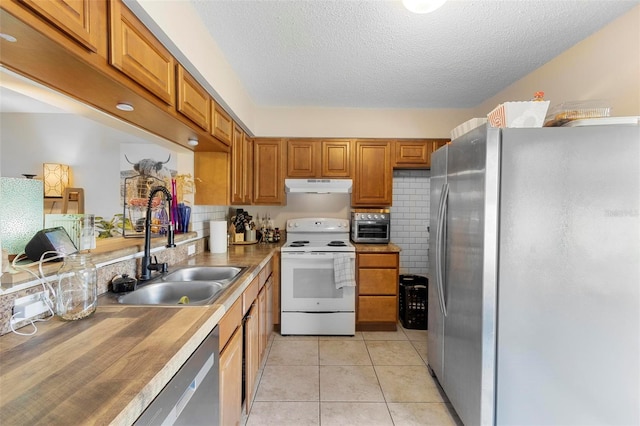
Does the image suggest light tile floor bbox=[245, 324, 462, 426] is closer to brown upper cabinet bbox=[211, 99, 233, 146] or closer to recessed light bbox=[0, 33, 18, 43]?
brown upper cabinet bbox=[211, 99, 233, 146]

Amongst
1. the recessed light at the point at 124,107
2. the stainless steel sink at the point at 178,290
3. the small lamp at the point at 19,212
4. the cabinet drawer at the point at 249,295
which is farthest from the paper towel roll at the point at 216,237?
the small lamp at the point at 19,212

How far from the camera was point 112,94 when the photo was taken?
3.93 feet

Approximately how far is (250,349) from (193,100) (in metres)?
1.56

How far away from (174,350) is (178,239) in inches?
55.4

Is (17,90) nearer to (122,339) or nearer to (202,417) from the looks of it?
(122,339)

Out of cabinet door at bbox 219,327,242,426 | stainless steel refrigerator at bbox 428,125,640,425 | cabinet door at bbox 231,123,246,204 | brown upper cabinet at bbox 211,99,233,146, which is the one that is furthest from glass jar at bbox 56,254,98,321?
stainless steel refrigerator at bbox 428,125,640,425

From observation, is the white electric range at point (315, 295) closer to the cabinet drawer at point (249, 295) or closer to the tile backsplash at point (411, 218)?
the cabinet drawer at point (249, 295)

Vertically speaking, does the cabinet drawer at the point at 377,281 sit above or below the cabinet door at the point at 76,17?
below

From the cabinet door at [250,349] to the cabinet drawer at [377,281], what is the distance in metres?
1.35

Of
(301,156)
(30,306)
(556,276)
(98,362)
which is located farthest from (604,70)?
(30,306)

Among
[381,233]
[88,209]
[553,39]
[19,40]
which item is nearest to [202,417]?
[19,40]

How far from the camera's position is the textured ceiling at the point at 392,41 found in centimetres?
164

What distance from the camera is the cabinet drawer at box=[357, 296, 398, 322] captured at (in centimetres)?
297

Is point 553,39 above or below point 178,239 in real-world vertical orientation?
above
